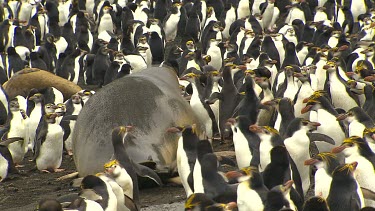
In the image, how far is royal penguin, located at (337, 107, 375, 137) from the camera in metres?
11.8

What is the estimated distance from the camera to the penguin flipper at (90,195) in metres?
9.00

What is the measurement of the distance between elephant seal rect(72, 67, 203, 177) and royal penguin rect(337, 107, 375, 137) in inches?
73.1

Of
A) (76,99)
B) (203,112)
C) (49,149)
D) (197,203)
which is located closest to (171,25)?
(76,99)

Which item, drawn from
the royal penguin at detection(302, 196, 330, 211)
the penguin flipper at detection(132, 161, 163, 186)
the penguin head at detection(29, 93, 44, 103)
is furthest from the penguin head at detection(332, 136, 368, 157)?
the penguin head at detection(29, 93, 44, 103)

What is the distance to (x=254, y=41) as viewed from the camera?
1966 cm

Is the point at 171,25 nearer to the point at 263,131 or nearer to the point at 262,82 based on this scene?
the point at 262,82

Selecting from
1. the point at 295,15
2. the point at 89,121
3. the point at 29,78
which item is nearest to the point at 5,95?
the point at 29,78

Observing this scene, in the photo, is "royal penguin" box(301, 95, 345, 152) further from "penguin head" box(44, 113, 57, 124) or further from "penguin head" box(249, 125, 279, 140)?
"penguin head" box(44, 113, 57, 124)

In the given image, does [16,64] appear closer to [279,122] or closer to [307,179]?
[279,122]

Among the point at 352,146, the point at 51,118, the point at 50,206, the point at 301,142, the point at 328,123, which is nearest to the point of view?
the point at 50,206

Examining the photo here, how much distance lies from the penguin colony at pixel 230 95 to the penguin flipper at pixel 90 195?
0.6 inches

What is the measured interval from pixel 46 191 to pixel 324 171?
3.39 meters

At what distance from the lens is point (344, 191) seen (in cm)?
905

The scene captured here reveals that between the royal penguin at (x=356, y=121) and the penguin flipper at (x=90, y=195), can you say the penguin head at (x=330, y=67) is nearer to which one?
the royal penguin at (x=356, y=121)
